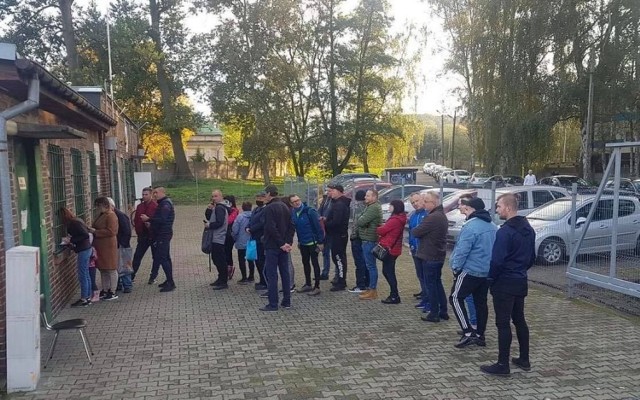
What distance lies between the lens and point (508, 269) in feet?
17.4

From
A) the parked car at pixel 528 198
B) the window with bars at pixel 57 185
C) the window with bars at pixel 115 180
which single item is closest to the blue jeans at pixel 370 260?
the window with bars at pixel 57 185

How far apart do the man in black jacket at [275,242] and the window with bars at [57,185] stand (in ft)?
10.4

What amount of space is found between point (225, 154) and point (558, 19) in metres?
52.6

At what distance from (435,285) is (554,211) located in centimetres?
526

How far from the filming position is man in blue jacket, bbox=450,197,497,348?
6070 millimetres

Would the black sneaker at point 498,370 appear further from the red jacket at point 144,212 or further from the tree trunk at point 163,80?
the tree trunk at point 163,80

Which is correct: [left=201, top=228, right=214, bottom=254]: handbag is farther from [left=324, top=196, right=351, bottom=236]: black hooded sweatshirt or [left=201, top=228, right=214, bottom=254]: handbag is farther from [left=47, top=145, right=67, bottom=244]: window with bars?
[left=47, top=145, right=67, bottom=244]: window with bars

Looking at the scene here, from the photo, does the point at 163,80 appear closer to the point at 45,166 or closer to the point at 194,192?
the point at 194,192

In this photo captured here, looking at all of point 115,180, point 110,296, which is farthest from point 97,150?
point 110,296

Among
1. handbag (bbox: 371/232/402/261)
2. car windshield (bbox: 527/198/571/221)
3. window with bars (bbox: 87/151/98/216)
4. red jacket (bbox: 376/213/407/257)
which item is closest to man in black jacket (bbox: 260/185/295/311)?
handbag (bbox: 371/232/402/261)

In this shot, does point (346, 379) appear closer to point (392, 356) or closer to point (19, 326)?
point (392, 356)

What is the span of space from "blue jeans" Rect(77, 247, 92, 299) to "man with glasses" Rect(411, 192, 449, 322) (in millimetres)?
4769

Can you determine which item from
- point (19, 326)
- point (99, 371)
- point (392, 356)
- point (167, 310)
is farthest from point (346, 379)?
point (167, 310)

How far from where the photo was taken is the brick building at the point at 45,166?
534 centimetres
